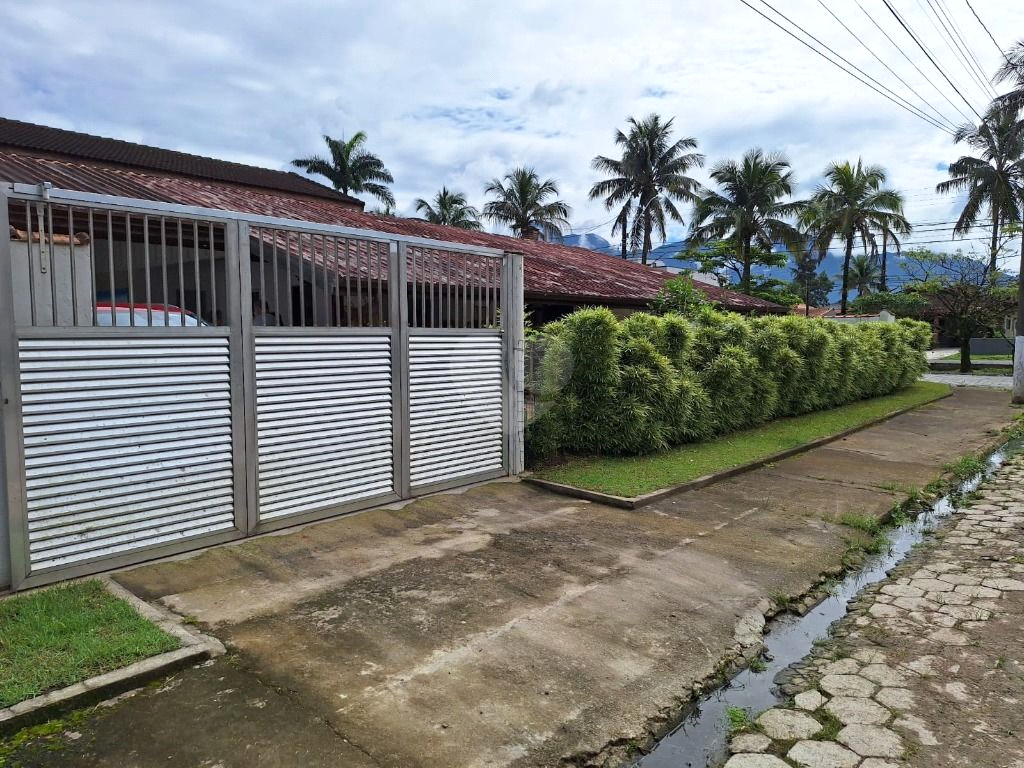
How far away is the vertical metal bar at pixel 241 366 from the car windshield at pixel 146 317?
29 centimetres

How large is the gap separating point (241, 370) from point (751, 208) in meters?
30.4

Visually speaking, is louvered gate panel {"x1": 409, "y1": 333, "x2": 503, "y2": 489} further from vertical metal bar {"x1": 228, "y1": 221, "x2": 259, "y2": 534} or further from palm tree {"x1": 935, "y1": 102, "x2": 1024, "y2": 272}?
palm tree {"x1": 935, "y1": 102, "x2": 1024, "y2": 272}

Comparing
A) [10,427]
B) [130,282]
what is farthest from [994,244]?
[10,427]

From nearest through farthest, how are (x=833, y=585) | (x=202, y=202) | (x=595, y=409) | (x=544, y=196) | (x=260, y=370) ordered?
1. (x=833, y=585)
2. (x=260, y=370)
3. (x=595, y=409)
4. (x=202, y=202)
5. (x=544, y=196)

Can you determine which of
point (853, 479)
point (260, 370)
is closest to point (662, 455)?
point (853, 479)

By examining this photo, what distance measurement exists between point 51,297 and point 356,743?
11.5 ft

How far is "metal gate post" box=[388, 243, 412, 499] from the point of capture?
20.5 ft

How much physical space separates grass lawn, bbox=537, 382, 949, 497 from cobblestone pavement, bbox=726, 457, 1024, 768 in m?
Answer: 2.74

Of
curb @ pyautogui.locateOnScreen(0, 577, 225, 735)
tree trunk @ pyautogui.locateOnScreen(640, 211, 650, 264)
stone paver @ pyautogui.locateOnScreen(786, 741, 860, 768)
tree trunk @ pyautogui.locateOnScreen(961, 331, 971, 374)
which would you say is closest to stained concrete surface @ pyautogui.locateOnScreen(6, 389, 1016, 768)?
curb @ pyautogui.locateOnScreen(0, 577, 225, 735)

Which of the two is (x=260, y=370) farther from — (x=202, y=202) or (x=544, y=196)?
(x=544, y=196)

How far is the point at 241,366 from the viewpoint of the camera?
5164 mm

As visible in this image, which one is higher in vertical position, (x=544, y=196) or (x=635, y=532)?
(x=544, y=196)

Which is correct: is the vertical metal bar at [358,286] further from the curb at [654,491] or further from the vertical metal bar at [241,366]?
the curb at [654,491]

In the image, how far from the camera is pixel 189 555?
15.9 ft
